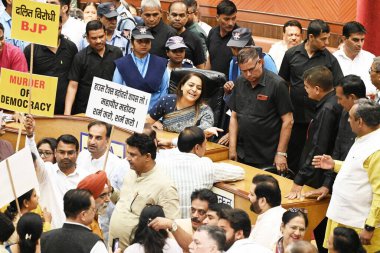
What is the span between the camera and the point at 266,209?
7961 mm

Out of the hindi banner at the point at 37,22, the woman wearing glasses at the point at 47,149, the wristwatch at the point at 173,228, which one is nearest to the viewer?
the wristwatch at the point at 173,228

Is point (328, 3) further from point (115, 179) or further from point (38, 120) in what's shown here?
point (115, 179)

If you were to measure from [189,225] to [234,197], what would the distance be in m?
0.86

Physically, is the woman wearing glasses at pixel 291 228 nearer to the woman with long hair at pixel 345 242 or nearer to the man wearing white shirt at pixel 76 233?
the woman with long hair at pixel 345 242

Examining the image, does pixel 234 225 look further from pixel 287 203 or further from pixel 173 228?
pixel 287 203

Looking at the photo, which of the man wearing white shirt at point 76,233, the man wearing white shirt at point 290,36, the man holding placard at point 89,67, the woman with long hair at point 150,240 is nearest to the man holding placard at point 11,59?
the man holding placard at point 89,67

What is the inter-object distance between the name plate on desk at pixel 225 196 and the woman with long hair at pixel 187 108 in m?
0.95

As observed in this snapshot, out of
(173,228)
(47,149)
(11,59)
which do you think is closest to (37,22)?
(47,149)

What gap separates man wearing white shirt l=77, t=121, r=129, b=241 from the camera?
9.10m

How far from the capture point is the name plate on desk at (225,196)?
8.92 m

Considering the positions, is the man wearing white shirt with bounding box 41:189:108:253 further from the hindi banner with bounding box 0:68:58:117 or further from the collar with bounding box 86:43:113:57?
the collar with bounding box 86:43:113:57

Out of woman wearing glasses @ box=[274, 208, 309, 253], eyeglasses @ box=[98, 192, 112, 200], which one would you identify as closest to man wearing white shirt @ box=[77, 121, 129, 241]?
eyeglasses @ box=[98, 192, 112, 200]

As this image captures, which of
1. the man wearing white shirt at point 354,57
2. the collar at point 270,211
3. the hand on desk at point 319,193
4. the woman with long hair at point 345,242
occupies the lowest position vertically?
the hand on desk at point 319,193

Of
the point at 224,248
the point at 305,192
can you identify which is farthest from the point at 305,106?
the point at 224,248
